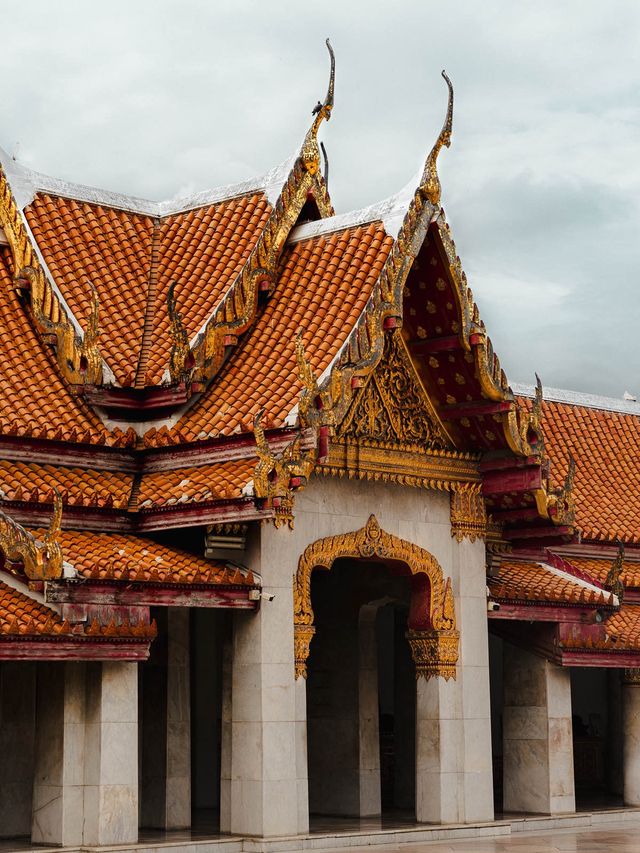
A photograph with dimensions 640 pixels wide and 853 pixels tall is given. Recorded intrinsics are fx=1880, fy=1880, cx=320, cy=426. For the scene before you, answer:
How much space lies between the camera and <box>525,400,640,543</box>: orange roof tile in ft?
99.4

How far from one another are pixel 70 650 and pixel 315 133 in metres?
8.67

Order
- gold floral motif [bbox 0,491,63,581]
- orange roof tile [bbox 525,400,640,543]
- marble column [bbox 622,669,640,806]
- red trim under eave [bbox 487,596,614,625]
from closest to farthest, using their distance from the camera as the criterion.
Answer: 1. gold floral motif [bbox 0,491,63,581]
2. red trim under eave [bbox 487,596,614,625]
3. marble column [bbox 622,669,640,806]
4. orange roof tile [bbox 525,400,640,543]

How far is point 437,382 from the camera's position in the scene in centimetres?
2366

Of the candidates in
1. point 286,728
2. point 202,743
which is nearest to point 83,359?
point 286,728

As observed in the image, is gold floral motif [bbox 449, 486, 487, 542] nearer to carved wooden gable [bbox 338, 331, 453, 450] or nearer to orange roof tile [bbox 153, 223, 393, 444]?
carved wooden gable [bbox 338, 331, 453, 450]

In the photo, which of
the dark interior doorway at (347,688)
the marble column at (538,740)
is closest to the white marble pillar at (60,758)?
the dark interior doorway at (347,688)

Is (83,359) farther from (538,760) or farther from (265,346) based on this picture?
(538,760)

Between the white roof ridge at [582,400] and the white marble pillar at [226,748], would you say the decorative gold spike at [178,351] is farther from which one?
the white roof ridge at [582,400]

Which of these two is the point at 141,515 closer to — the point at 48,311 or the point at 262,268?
the point at 48,311

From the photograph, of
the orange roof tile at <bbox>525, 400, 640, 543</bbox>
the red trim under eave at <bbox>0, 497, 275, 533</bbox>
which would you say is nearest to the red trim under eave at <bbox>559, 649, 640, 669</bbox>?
the orange roof tile at <bbox>525, 400, 640, 543</bbox>

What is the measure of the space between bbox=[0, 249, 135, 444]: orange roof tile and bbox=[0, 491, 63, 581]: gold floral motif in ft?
6.34

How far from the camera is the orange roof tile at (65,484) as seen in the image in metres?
21.1

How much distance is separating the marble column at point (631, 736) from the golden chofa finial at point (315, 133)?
8921 mm

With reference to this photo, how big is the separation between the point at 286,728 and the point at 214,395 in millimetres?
4180
